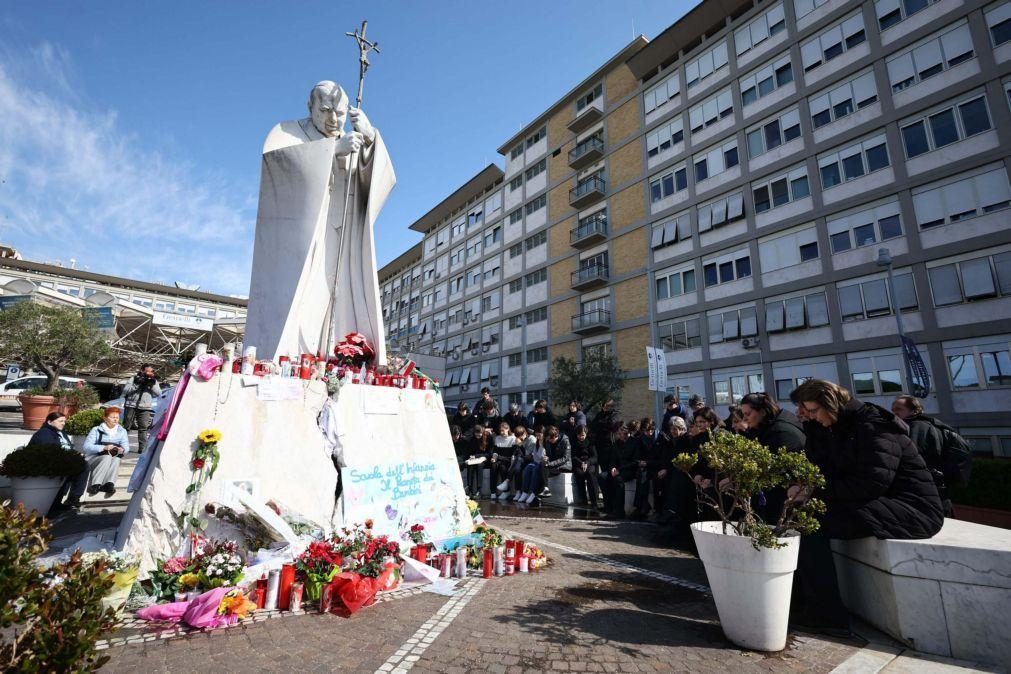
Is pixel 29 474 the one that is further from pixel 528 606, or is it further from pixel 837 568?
pixel 837 568

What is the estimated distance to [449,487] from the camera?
606 centimetres

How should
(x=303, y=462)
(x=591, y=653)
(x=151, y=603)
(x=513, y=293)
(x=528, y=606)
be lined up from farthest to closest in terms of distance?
(x=513, y=293) < (x=303, y=462) < (x=528, y=606) < (x=151, y=603) < (x=591, y=653)

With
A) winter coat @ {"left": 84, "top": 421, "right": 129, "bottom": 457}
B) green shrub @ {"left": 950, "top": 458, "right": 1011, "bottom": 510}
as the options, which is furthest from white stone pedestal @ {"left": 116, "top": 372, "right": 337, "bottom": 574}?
green shrub @ {"left": 950, "top": 458, "right": 1011, "bottom": 510}

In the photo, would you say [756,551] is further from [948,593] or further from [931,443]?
[931,443]

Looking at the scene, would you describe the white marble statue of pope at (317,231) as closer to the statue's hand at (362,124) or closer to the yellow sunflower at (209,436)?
the statue's hand at (362,124)

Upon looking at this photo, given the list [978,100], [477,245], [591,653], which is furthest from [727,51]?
[591,653]

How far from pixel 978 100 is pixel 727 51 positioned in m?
11.9

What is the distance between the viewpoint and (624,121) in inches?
1206

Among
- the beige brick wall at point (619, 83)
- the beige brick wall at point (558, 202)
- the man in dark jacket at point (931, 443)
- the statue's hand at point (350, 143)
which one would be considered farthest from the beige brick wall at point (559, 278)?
the man in dark jacket at point (931, 443)

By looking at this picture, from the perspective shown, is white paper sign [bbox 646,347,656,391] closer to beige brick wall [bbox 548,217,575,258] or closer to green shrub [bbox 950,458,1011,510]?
green shrub [bbox 950,458,1011,510]

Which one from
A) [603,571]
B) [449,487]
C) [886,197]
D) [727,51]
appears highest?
[727,51]

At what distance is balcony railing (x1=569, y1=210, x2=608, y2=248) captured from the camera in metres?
30.5

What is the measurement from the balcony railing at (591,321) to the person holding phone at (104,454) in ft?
82.0

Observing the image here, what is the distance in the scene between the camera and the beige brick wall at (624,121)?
2995 cm
